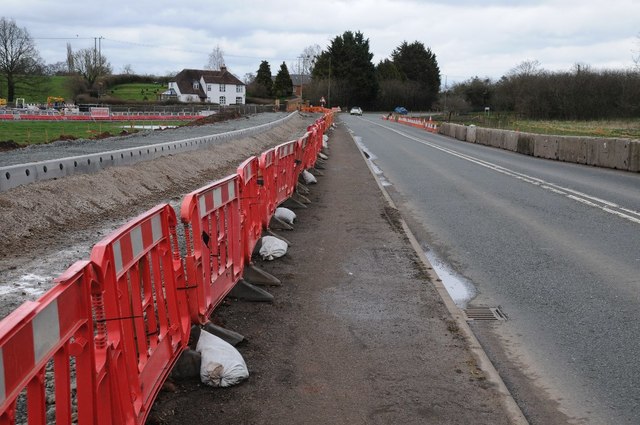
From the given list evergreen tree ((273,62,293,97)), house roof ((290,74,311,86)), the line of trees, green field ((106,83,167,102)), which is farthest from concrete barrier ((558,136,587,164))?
house roof ((290,74,311,86))

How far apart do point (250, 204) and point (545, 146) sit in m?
23.5

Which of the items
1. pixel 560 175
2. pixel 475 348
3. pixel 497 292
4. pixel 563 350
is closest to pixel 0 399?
pixel 475 348

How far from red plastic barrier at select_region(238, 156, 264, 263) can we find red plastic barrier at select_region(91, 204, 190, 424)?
94.9 inches

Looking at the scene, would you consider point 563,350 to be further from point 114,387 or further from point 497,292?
point 114,387

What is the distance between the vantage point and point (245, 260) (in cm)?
748

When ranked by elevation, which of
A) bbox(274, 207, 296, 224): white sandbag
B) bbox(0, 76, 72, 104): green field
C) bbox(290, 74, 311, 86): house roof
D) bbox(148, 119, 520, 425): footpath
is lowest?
bbox(148, 119, 520, 425): footpath

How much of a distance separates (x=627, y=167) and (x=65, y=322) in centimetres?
2229

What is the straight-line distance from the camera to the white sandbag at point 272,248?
8.60m

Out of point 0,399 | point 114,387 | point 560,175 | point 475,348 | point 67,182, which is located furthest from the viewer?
point 560,175

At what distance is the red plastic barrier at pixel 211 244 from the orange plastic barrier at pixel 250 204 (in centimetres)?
29

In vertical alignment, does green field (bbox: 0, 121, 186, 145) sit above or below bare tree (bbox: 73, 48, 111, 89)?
below

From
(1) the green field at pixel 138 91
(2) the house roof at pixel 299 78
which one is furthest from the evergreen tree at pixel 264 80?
(2) the house roof at pixel 299 78

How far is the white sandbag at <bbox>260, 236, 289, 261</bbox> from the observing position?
28.2 ft

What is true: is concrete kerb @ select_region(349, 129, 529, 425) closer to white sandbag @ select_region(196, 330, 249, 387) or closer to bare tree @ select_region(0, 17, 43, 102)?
white sandbag @ select_region(196, 330, 249, 387)
